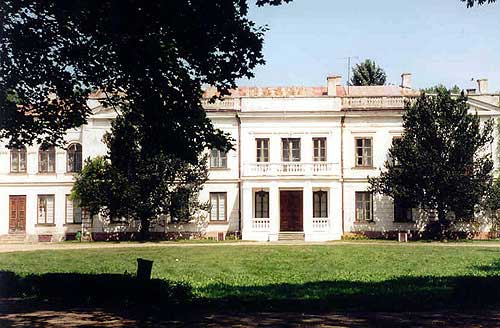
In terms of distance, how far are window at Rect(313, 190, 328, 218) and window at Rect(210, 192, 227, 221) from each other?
5.85 meters

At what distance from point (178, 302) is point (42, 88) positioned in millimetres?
7260

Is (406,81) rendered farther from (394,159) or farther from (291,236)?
(291,236)

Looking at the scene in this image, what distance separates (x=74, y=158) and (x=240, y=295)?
29920mm

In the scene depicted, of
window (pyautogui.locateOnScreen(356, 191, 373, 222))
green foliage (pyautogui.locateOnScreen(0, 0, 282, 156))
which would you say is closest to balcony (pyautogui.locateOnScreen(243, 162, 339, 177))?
window (pyautogui.locateOnScreen(356, 191, 373, 222))

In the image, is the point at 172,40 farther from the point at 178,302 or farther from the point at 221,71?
the point at 178,302

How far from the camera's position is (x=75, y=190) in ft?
119

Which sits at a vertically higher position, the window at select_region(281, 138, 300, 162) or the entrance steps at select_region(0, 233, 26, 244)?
the window at select_region(281, 138, 300, 162)

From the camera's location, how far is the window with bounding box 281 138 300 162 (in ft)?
127

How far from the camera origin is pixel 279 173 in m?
37.7

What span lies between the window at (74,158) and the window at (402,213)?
2084cm

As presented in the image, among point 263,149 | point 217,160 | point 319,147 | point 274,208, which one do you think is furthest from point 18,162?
point 319,147

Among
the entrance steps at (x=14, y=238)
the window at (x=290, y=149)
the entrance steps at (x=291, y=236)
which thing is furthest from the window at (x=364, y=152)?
the entrance steps at (x=14, y=238)

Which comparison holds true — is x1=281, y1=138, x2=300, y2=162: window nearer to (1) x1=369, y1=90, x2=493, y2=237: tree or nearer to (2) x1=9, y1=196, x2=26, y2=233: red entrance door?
(1) x1=369, y1=90, x2=493, y2=237: tree

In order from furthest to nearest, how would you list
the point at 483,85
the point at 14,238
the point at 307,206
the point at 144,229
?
1. the point at 483,85
2. the point at 14,238
3. the point at 307,206
4. the point at 144,229
